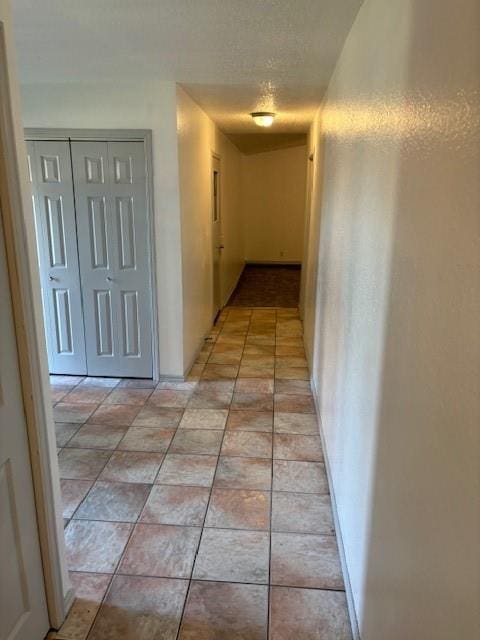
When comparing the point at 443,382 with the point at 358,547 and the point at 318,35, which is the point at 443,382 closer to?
the point at 358,547

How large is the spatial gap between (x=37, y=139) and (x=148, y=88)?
966 millimetres

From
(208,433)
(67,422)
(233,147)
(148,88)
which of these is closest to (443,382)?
(208,433)

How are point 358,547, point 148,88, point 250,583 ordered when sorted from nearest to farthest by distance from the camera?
point 358,547 < point 250,583 < point 148,88

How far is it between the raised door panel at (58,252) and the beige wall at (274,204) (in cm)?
617

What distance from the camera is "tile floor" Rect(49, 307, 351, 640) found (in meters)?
1.83

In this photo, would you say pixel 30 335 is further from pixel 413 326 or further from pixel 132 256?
pixel 132 256

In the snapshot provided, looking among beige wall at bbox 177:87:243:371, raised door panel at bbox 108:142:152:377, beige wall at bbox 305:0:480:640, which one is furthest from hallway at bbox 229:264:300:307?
beige wall at bbox 305:0:480:640

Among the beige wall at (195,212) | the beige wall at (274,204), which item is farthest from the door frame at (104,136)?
the beige wall at (274,204)

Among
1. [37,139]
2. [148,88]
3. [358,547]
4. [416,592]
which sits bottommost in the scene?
[358,547]

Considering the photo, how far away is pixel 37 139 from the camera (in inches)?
146

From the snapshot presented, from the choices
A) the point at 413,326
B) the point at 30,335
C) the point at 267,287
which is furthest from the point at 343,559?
the point at 267,287

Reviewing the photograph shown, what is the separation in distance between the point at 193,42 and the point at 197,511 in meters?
2.50

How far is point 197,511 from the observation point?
7.98 ft

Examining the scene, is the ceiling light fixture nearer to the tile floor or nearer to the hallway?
the tile floor
